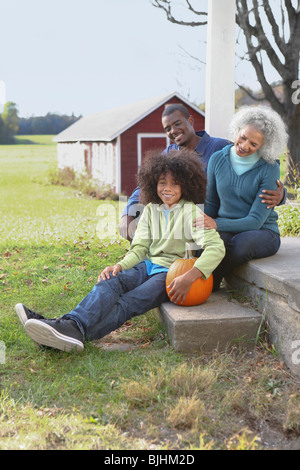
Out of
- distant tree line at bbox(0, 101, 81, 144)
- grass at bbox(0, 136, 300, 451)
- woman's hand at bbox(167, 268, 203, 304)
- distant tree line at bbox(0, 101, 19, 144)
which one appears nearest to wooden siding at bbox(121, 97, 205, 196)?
grass at bbox(0, 136, 300, 451)

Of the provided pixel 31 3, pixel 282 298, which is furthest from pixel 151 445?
pixel 31 3

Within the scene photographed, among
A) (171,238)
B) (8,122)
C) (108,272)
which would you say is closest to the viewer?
(108,272)

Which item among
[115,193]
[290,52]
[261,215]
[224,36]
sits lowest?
[115,193]

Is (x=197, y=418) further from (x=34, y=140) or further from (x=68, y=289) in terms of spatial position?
(x=34, y=140)

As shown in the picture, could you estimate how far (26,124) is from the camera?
36.3 metres

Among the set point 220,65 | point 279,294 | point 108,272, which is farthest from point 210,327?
point 220,65

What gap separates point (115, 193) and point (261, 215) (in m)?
13.2

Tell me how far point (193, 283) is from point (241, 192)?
813mm

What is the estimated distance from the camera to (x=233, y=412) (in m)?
2.58

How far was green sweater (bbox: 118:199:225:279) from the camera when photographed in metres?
3.48

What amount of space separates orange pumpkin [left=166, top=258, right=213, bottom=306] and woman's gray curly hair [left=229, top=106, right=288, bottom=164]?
0.94 m

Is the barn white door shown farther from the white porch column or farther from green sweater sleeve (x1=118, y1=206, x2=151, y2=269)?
green sweater sleeve (x1=118, y1=206, x2=151, y2=269)

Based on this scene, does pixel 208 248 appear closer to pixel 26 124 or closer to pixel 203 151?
pixel 203 151

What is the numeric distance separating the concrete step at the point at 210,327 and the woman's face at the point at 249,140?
112cm
